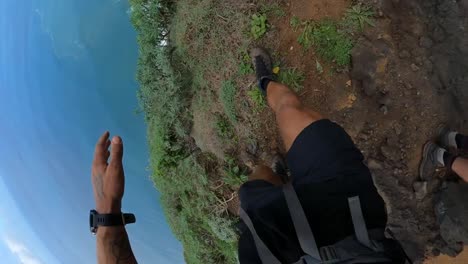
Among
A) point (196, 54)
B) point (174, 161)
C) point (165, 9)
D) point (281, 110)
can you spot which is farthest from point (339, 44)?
point (174, 161)

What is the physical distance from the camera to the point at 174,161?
14.5ft

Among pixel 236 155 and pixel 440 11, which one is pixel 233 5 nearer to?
pixel 236 155

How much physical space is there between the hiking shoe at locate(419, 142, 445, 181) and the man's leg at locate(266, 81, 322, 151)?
4.43ft

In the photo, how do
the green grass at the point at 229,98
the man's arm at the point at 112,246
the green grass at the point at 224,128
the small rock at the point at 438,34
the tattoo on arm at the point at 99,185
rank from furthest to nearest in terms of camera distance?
the green grass at the point at 224,128, the green grass at the point at 229,98, the small rock at the point at 438,34, the tattoo on arm at the point at 99,185, the man's arm at the point at 112,246

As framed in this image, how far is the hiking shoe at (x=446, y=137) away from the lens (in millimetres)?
3081

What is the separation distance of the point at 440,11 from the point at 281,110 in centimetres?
168

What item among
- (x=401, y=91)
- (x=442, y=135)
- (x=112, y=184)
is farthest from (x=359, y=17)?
(x=112, y=184)

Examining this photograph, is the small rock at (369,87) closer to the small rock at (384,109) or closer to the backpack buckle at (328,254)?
the small rock at (384,109)

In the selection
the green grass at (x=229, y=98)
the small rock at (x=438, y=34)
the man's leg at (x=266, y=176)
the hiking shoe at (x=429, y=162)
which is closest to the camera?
the man's leg at (x=266, y=176)

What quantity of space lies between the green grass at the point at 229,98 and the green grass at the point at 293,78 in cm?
51

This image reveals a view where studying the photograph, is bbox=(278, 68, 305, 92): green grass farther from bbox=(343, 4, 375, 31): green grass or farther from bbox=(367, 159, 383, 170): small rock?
bbox=(367, 159, 383, 170): small rock

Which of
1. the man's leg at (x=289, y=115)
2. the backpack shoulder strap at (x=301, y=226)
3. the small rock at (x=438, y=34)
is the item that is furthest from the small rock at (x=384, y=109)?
the backpack shoulder strap at (x=301, y=226)

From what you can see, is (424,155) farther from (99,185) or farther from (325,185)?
(99,185)

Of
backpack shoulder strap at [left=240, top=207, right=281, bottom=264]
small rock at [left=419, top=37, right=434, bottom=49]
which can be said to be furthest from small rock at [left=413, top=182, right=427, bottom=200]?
backpack shoulder strap at [left=240, top=207, right=281, bottom=264]
